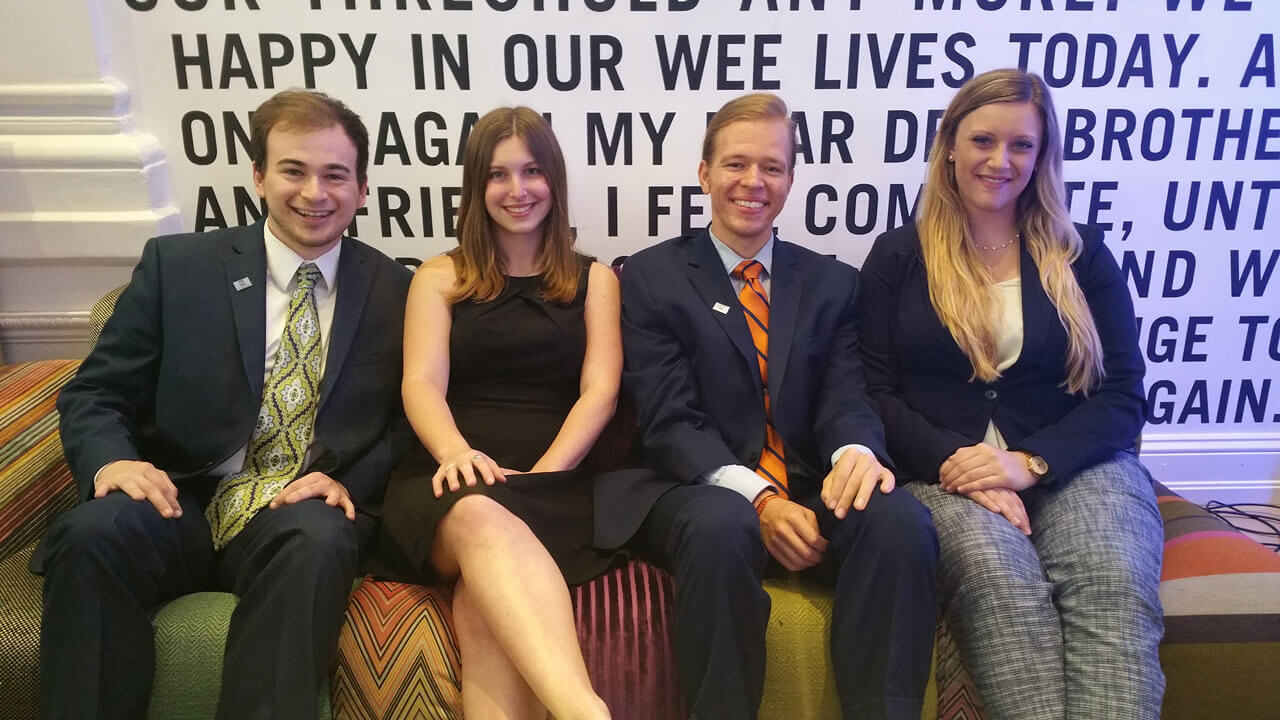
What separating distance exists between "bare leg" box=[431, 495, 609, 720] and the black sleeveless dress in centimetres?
15

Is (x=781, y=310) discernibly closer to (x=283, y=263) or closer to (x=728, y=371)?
(x=728, y=371)

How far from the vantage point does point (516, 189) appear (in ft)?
6.28

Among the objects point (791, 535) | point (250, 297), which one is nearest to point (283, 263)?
point (250, 297)


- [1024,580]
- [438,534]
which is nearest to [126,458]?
[438,534]

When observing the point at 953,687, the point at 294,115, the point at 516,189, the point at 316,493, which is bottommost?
the point at 953,687

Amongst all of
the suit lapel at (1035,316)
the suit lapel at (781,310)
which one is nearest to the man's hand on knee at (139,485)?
the suit lapel at (781,310)

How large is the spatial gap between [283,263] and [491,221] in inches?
19.0

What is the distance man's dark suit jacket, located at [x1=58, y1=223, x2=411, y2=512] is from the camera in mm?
1817

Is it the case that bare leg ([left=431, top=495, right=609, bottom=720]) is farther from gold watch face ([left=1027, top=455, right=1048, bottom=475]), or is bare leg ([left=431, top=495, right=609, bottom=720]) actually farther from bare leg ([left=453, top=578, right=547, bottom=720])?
gold watch face ([left=1027, top=455, right=1048, bottom=475])

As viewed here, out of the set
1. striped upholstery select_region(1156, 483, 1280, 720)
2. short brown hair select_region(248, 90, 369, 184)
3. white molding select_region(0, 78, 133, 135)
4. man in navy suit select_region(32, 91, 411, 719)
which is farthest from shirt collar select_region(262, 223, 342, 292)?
striped upholstery select_region(1156, 483, 1280, 720)

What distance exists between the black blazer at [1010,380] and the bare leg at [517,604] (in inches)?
34.5

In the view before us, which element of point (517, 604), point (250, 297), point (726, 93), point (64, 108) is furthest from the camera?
point (726, 93)

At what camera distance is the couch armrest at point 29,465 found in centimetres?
175

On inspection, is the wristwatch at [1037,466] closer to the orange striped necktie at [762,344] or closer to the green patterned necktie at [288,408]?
the orange striped necktie at [762,344]
